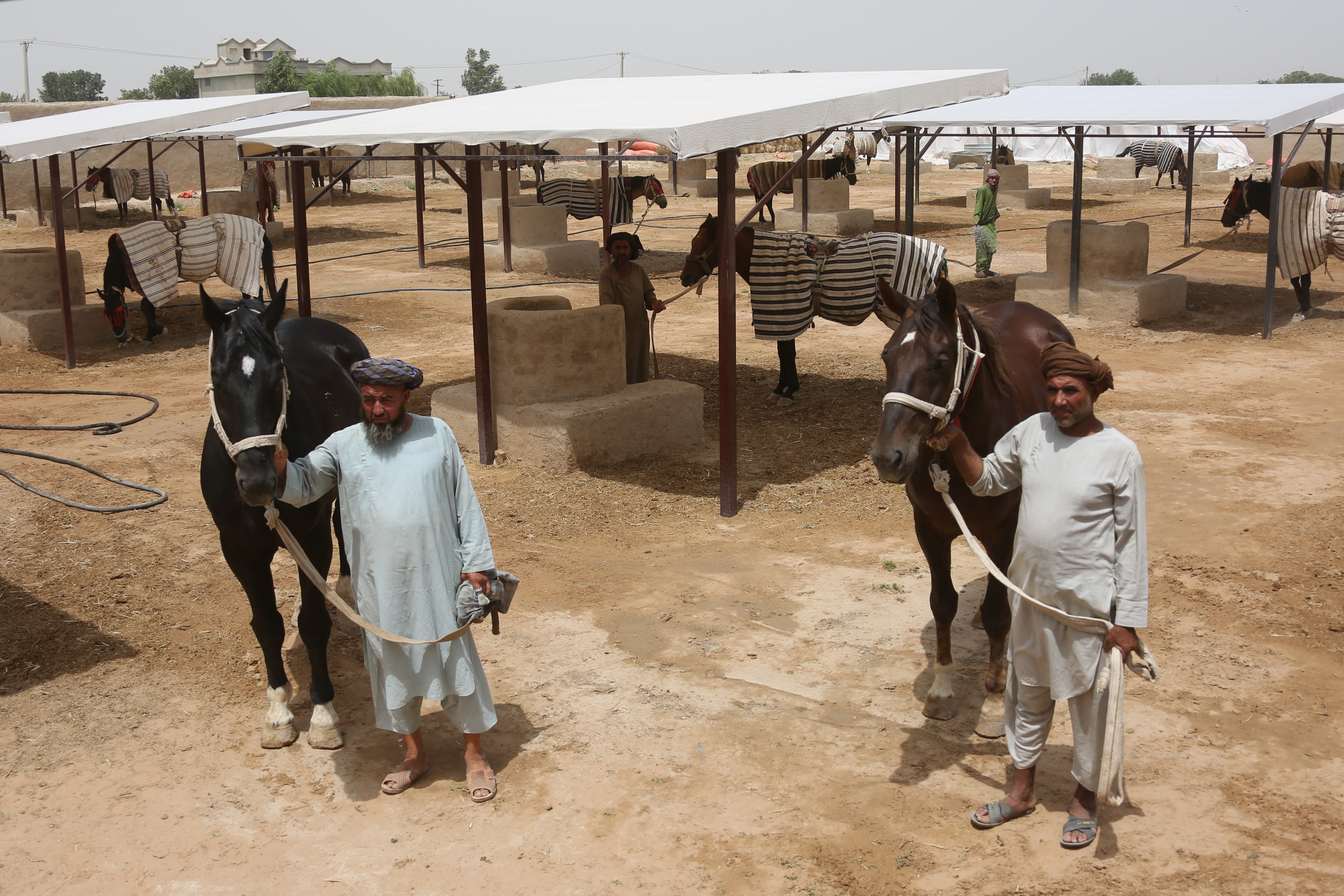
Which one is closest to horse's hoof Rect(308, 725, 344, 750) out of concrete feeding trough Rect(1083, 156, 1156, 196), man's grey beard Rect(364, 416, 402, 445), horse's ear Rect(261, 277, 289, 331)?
man's grey beard Rect(364, 416, 402, 445)

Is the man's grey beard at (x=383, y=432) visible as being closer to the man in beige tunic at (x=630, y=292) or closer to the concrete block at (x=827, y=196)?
the man in beige tunic at (x=630, y=292)

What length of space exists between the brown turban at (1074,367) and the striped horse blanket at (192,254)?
37.5 ft

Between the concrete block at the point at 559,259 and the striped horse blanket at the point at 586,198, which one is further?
the striped horse blanket at the point at 586,198

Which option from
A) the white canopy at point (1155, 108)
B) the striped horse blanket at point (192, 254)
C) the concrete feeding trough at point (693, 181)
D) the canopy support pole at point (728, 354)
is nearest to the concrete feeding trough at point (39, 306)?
the striped horse blanket at point (192, 254)

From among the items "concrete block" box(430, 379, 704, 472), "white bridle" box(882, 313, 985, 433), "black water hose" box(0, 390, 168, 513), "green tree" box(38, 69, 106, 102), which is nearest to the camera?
"white bridle" box(882, 313, 985, 433)

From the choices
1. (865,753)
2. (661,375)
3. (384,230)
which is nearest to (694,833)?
(865,753)

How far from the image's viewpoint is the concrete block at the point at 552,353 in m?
8.49

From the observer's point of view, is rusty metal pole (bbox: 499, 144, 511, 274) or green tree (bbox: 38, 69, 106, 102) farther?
green tree (bbox: 38, 69, 106, 102)

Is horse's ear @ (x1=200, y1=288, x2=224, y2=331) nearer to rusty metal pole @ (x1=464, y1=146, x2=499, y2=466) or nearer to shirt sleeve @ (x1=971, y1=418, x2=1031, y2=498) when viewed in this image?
shirt sleeve @ (x1=971, y1=418, x2=1031, y2=498)

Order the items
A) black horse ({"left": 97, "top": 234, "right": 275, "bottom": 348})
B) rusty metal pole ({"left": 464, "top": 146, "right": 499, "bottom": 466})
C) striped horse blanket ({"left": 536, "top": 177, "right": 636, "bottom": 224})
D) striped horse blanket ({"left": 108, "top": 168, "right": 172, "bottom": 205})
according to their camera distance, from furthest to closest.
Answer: striped horse blanket ({"left": 108, "top": 168, "right": 172, "bottom": 205}) < striped horse blanket ({"left": 536, "top": 177, "right": 636, "bottom": 224}) < black horse ({"left": 97, "top": 234, "right": 275, "bottom": 348}) < rusty metal pole ({"left": 464, "top": 146, "right": 499, "bottom": 466})

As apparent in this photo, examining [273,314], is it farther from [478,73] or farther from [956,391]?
[478,73]

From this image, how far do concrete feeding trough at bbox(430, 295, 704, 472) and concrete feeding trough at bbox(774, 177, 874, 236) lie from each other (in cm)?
1372

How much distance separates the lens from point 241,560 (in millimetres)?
4434

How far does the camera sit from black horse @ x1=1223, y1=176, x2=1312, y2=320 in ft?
45.0
